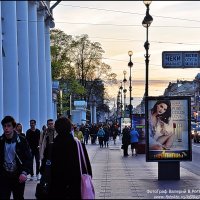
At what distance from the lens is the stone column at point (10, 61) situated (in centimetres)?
2833

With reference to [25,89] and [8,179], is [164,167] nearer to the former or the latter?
[8,179]

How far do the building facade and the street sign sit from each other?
9.17 meters

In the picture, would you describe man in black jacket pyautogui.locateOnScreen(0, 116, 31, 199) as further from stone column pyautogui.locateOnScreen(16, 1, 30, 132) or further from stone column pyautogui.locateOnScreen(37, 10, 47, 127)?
stone column pyautogui.locateOnScreen(37, 10, 47, 127)

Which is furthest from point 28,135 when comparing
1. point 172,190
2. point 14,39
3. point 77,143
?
point 77,143

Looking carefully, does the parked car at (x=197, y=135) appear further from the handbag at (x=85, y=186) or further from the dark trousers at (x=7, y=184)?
the handbag at (x=85, y=186)

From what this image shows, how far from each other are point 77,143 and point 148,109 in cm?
1006

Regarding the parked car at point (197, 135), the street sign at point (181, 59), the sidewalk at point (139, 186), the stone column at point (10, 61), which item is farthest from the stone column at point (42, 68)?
the parked car at point (197, 135)

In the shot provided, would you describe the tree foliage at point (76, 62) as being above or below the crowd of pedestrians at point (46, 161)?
above

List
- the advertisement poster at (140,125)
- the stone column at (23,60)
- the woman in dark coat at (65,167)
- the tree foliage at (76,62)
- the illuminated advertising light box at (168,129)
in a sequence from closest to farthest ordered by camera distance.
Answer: the woman in dark coat at (65,167)
the illuminated advertising light box at (168,129)
the stone column at (23,60)
the advertisement poster at (140,125)
the tree foliage at (76,62)

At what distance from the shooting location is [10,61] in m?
28.7

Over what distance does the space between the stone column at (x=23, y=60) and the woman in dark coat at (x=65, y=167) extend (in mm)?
23377

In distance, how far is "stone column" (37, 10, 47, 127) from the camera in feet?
142

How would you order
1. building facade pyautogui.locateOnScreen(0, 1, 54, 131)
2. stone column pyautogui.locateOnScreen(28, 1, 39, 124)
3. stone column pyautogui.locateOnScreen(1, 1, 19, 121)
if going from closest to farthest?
1. stone column pyautogui.locateOnScreen(1, 1, 19, 121)
2. building facade pyautogui.locateOnScreen(0, 1, 54, 131)
3. stone column pyautogui.locateOnScreen(28, 1, 39, 124)

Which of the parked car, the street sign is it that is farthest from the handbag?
the parked car
